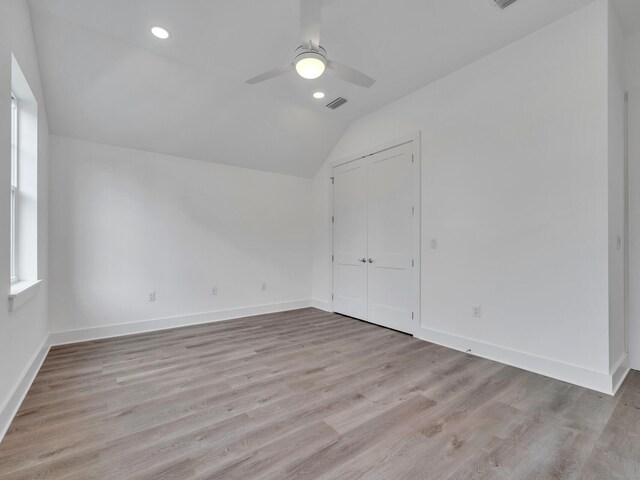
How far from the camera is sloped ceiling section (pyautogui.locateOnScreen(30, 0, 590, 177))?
2436 millimetres

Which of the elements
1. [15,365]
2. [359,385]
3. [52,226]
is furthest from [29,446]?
[52,226]

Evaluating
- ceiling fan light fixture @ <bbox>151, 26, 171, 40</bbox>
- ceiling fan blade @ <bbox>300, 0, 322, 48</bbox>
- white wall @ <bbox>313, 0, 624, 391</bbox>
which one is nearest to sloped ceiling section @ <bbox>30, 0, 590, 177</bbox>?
ceiling fan light fixture @ <bbox>151, 26, 171, 40</bbox>

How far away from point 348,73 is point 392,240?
224cm

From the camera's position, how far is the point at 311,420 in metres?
1.96

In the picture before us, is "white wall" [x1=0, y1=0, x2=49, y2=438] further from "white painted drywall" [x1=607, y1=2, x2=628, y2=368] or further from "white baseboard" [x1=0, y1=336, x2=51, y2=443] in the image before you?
"white painted drywall" [x1=607, y1=2, x2=628, y2=368]

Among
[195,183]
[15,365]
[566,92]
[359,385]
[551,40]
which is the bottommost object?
[359,385]

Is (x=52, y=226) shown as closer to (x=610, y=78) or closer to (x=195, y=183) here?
(x=195, y=183)

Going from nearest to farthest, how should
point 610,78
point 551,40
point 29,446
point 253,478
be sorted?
point 253,478, point 29,446, point 610,78, point 551,40

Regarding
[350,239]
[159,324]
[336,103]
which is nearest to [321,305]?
[350,239]

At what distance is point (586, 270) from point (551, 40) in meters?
1.97

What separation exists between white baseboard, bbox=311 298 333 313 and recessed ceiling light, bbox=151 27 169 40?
4.04 m

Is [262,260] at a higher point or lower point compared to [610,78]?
lower

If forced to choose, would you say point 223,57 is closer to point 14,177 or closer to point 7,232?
point 14,177

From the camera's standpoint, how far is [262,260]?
5.00 m
